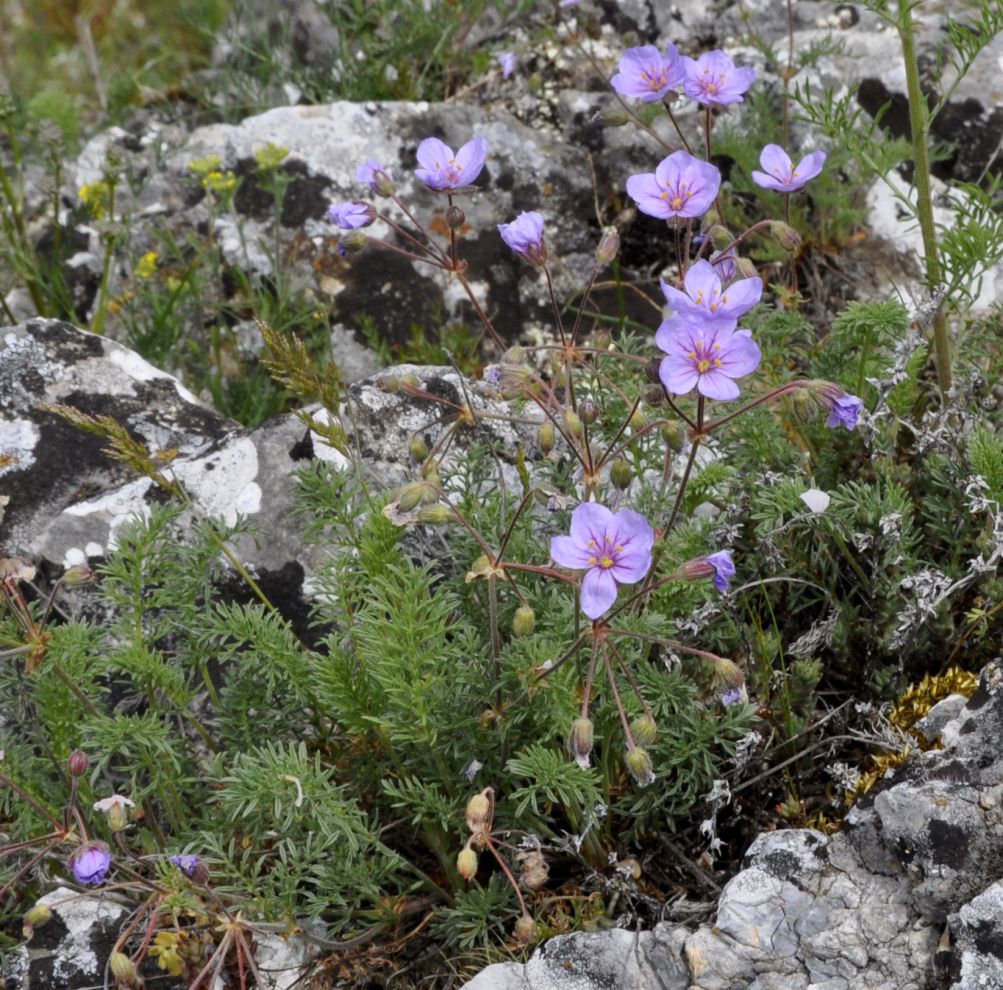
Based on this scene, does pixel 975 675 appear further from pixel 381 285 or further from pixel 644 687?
pixel 381 285

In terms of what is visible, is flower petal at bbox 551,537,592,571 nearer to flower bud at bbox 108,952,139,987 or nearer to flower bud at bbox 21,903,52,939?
flower bud at bbox 108,952,139,987

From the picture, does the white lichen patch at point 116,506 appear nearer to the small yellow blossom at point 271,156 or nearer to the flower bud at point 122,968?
the flower bud at point 122,968

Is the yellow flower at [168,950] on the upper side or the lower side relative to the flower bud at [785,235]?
lower

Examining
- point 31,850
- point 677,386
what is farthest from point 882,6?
point 31,850

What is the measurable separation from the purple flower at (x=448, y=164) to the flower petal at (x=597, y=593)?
1.10 metres

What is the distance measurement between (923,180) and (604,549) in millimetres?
1623

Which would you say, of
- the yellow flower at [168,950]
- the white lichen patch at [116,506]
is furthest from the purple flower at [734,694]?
the white lichen patch at [116,506]

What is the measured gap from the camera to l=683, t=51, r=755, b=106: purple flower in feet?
9.76

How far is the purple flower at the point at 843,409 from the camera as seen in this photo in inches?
90.0

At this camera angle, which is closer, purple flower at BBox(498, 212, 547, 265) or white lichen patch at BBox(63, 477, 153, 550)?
purple flower at BBox(498, 212, 547, 265)

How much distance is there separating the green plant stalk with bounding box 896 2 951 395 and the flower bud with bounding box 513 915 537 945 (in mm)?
1814

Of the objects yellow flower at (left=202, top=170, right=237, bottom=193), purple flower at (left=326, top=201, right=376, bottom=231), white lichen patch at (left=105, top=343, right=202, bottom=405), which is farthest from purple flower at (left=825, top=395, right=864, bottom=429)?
yellow flower at (left=202, top=170, right=237, bottom=193)

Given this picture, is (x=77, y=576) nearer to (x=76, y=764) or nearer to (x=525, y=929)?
(x=76, y=764)

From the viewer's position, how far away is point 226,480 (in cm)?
329
